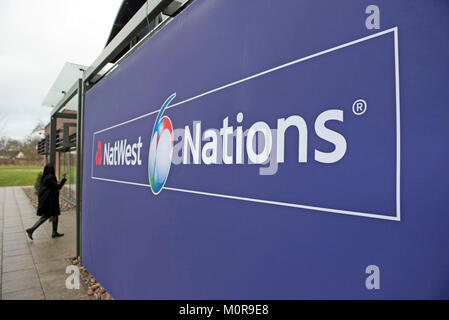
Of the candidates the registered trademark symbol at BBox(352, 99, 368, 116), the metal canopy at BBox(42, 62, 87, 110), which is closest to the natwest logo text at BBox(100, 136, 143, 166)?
the registered trademark symbol at BBox(352, 99, 368, 116)

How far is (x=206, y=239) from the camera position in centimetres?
193

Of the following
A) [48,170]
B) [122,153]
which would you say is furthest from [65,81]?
[122,153]

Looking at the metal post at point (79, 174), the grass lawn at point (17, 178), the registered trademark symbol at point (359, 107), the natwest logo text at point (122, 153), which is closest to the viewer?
the registered trademark symbol at point (359, 107)

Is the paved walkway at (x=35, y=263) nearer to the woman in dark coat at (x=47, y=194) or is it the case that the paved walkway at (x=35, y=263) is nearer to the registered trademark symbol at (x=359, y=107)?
the woman in dark coat at (x=47, y=194)

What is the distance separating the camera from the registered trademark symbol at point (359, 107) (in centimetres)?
111

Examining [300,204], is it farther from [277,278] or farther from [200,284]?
[200,284]

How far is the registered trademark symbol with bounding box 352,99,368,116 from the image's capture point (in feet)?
3.63

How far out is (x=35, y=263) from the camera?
4.91m

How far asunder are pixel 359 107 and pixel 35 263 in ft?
19.5

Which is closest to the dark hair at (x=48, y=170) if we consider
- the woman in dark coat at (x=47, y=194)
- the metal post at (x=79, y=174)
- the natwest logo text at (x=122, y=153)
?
the woman in dark coat at (x=47, y=194)

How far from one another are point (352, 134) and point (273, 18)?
2.79ft

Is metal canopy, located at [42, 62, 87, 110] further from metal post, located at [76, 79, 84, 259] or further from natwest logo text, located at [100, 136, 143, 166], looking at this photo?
natwest logo text, located at [100, 136, 143, 166]

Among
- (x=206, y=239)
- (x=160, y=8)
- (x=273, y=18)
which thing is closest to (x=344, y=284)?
(x=206, y=239)

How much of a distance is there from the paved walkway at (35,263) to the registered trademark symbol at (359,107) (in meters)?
4.17
